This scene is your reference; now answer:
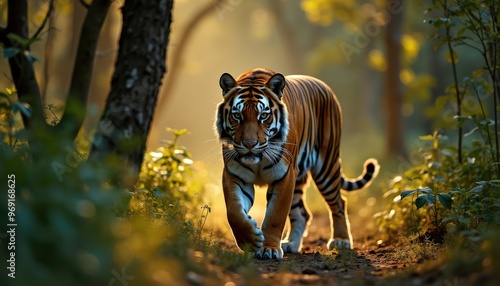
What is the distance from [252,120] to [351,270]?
149 cm

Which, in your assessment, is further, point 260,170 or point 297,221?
point 297,221

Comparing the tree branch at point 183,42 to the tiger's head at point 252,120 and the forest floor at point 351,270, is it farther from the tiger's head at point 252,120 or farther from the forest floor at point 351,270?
the tiger's head at point 252,120

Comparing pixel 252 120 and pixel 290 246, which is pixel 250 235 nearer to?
pixel 252 120

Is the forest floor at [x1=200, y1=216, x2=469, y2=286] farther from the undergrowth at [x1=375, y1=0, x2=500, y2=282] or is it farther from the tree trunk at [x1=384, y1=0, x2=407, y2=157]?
the tree trunk at [x1=384, y1=0, x2=407, y2=157]

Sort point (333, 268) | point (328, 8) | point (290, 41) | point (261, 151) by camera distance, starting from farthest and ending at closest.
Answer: point (290, 41), point (328, 8), point (261, 151), point (333, 268)

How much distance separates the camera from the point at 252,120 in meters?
5.81

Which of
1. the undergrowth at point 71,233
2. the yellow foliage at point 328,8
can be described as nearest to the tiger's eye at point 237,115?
the undergrowth at point 71,233

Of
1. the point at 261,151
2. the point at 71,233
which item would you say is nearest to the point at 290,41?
the point at 261,151

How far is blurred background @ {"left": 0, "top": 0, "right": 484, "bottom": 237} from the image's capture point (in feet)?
45.8

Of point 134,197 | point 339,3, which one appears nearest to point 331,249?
point 134,197

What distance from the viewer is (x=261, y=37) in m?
51.8

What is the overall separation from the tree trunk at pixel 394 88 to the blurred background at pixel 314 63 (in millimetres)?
25

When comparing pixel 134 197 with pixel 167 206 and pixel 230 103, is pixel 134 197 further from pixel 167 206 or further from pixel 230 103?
pixel 230 103

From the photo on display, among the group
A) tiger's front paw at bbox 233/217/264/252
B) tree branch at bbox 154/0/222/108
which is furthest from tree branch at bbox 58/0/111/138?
tree branch at bbox 154/0/222/108
